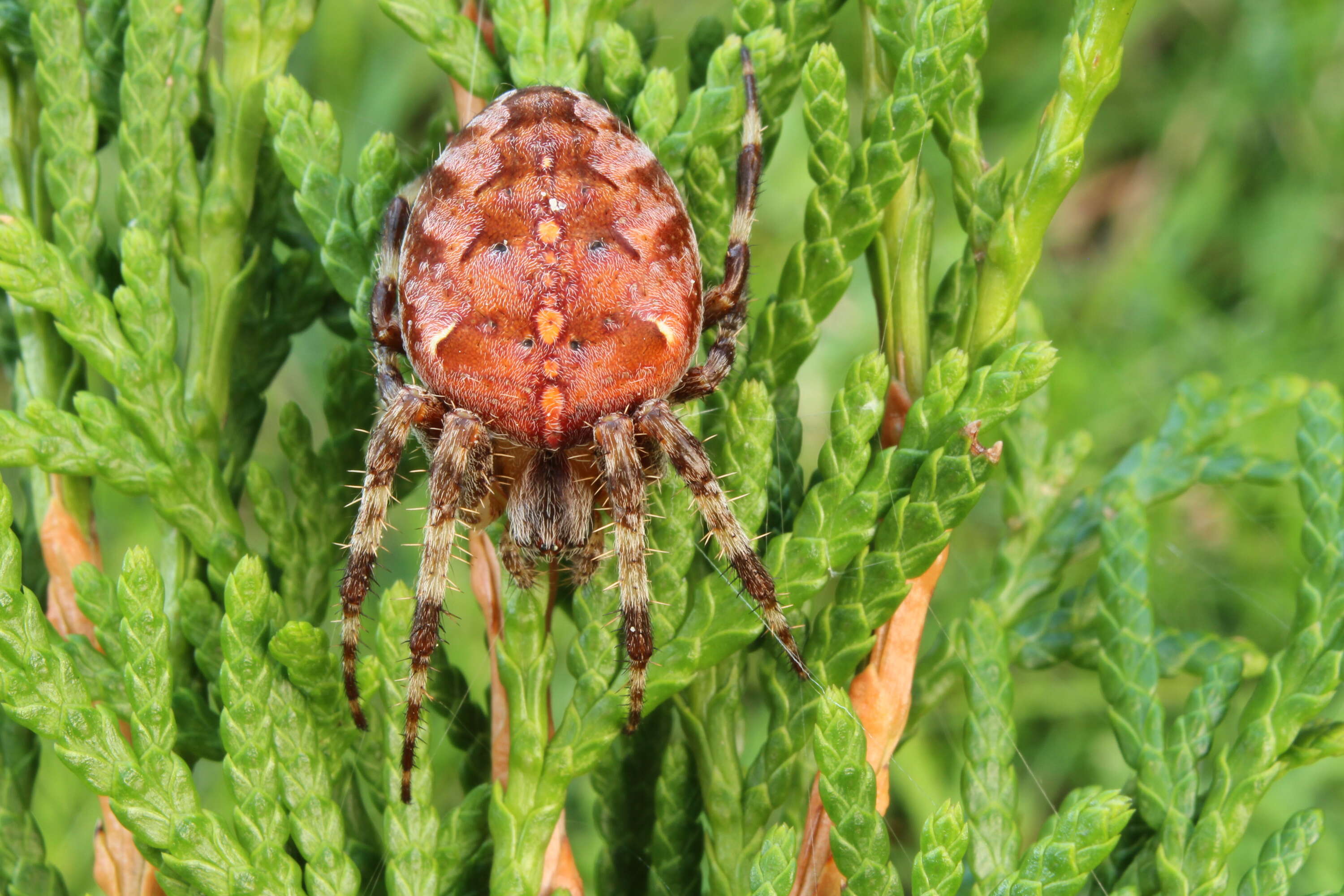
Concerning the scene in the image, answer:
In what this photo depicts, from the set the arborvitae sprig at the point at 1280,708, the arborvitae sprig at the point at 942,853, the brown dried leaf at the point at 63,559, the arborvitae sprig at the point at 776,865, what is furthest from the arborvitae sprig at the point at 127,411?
the arborvitae sprig at the point at 1280,708

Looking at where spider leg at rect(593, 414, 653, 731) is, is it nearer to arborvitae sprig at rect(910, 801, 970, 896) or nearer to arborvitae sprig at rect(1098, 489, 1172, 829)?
arborvitae sprig at rect(910, 801, 970, 896)

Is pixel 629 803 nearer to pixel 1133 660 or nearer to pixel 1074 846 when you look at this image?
pixel 1074 846

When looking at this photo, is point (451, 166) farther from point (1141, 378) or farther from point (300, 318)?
point (1141, 378)

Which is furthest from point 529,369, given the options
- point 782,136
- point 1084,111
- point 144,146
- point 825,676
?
point 782,136

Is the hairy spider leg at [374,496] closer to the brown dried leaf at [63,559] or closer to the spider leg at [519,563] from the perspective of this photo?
the spider leg at [519,563]

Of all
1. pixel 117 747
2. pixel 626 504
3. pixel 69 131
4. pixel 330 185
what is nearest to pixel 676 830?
pixel 626 504

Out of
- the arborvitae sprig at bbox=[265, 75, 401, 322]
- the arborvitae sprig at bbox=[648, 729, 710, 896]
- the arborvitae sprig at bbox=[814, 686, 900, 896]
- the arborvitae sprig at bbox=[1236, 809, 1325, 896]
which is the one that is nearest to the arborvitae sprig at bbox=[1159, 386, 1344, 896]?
the arborvitae sprig at bbox=[1236, 809, 1325, 896]

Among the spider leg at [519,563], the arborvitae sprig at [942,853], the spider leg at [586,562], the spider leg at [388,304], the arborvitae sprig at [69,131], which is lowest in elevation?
the arborvitae sprig at [942,853]
